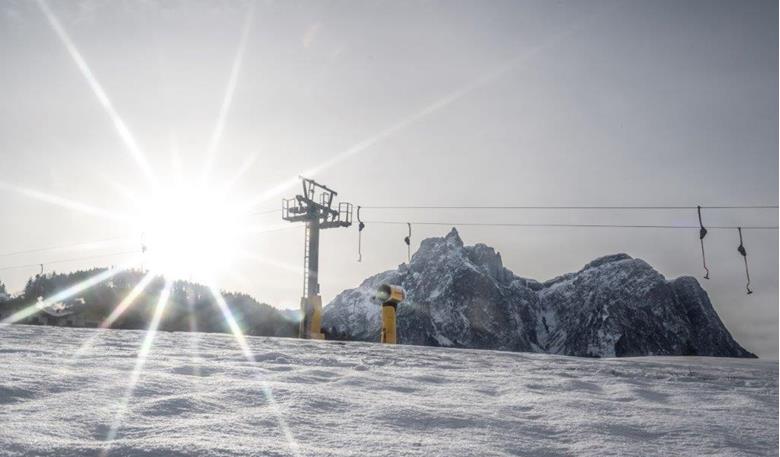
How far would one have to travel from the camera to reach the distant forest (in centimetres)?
3020

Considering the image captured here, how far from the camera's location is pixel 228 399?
3660 mm

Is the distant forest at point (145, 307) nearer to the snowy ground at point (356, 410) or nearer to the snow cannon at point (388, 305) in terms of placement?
the snow cannon at point (388, 305)

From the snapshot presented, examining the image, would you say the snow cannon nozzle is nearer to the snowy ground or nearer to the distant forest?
the snowy ground

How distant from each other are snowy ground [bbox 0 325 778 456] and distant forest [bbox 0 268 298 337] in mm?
26225

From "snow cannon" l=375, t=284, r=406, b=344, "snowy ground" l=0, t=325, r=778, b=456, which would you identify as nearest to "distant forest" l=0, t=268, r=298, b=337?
"snow cannon" l=375, t=284, r=406, b=344

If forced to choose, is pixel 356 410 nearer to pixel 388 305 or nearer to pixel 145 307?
pixel 388 305

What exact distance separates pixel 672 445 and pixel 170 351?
5306 millimetres

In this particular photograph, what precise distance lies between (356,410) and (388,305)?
38.2ft

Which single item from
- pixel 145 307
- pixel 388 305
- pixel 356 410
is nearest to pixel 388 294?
pixel 388 305

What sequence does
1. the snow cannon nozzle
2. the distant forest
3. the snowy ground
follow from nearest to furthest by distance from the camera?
the snowy ground, the snow cannon nozzle, the distant forest

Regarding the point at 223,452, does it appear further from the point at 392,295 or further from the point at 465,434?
the point at 392,295

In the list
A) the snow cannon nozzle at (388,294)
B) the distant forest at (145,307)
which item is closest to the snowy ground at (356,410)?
the snow cannon nozzle at (388,294)

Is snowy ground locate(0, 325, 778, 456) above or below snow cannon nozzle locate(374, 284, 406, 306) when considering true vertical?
below

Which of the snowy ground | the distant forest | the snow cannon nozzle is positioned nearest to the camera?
the snowy ground
